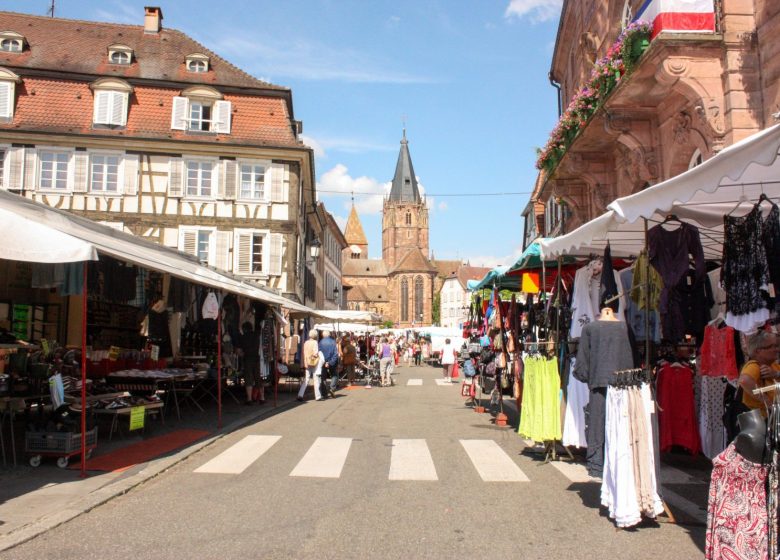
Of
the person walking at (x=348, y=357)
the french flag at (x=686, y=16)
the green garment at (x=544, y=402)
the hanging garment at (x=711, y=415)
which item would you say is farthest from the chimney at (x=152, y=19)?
the hanging garment at (x=711, y=415)

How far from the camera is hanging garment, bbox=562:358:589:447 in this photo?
7886mm

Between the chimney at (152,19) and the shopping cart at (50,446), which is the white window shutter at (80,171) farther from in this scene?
the shopping cart at (50,446)

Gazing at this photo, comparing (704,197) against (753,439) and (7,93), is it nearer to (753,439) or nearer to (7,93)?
(753,439)

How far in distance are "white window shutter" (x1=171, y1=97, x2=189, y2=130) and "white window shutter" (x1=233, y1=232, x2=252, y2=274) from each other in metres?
5.06

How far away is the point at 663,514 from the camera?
5898 mm

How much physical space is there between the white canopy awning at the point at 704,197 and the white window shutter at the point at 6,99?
25.8 metres

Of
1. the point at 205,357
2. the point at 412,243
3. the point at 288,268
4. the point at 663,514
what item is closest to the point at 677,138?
the point at 663,514

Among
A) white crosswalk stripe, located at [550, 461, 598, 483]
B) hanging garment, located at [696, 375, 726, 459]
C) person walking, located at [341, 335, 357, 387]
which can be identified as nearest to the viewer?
hanging garment, located at [696, 375, 726, 459]

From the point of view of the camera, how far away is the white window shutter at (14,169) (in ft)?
88.3

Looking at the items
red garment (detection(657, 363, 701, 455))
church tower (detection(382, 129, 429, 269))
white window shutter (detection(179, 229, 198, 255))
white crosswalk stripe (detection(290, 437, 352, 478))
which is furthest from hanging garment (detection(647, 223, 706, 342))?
church tower (detection(382, 129, 429, 269))

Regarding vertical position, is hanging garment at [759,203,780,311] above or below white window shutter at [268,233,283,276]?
below

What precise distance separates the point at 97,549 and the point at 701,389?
6167 mm

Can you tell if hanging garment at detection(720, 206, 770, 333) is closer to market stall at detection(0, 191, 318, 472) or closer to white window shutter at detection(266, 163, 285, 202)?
market stall at detection(0, 191, 318, 472)

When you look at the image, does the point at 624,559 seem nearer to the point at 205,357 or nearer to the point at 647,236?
the point at 647,236
